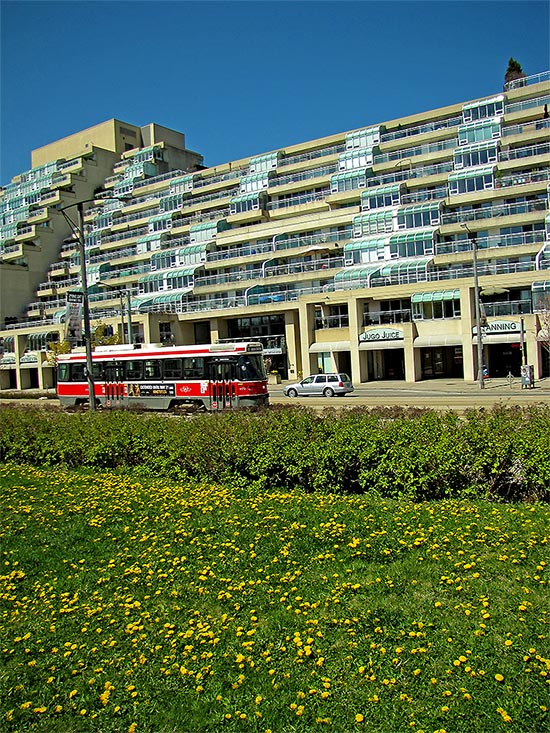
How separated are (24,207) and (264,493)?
100468 mm

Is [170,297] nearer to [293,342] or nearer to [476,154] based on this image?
[293,342]

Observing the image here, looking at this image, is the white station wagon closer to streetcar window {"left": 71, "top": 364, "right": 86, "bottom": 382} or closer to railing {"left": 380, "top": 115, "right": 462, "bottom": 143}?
streetcar window {"left": 71, "top": 364, "right": 86, "bottom": 382}

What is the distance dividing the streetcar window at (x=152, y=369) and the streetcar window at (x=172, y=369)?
0.56 m


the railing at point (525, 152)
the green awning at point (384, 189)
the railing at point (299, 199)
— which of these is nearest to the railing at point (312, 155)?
the railing at point (299, 199)

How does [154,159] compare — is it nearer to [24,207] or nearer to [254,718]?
[24,207]

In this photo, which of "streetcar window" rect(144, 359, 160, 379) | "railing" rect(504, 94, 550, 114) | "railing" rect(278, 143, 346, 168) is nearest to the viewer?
"streetcar window" rect(144, 359, 160, 379)

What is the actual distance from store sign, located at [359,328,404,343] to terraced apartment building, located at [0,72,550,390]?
17 cm

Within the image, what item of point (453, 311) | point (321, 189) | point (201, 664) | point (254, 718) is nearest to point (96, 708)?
point (201, 664)

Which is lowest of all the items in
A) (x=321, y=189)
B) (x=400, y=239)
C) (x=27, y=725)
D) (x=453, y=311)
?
(x=27, y=725)

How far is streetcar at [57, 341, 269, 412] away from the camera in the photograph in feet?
88.1

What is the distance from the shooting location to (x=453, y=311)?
158ft

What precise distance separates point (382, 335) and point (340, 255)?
15194 mm

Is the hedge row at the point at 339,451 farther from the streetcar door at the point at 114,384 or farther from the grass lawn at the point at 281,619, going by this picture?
the streetcar door at the point at 114,384

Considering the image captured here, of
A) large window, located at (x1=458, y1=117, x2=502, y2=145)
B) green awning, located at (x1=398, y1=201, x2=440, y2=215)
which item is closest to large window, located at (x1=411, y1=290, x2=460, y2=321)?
green awning, located at (x1=398, y1=201, x2=440, y2=215)
